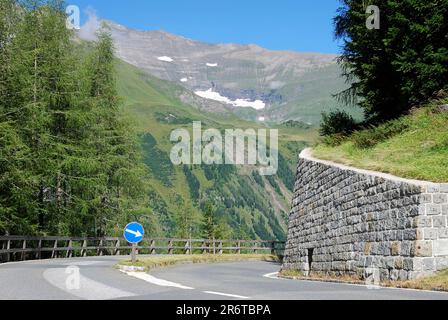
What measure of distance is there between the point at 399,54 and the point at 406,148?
580 centimetres

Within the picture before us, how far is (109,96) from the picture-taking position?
1524 inches

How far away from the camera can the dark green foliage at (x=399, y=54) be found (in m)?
20.5

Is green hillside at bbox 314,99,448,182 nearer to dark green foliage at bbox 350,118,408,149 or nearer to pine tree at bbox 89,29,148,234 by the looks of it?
dark green foliage at bbox 350,118,408,149

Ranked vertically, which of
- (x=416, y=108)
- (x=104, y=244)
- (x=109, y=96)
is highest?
(x=109, y=96)

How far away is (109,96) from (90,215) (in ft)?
29.0

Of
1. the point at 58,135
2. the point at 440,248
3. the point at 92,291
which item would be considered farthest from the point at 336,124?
the point at 92,291

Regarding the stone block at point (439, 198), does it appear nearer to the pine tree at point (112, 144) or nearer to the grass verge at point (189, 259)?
the grass verge at point (189, 259)

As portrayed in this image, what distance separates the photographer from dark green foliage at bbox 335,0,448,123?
20516 millimetres

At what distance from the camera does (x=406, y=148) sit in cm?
1748

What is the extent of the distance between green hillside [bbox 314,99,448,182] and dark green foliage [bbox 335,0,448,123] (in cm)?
143

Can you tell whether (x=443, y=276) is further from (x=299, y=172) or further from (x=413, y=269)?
(x=299, y=172)

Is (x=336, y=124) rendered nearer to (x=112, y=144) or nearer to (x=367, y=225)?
(x=367, y=225)
